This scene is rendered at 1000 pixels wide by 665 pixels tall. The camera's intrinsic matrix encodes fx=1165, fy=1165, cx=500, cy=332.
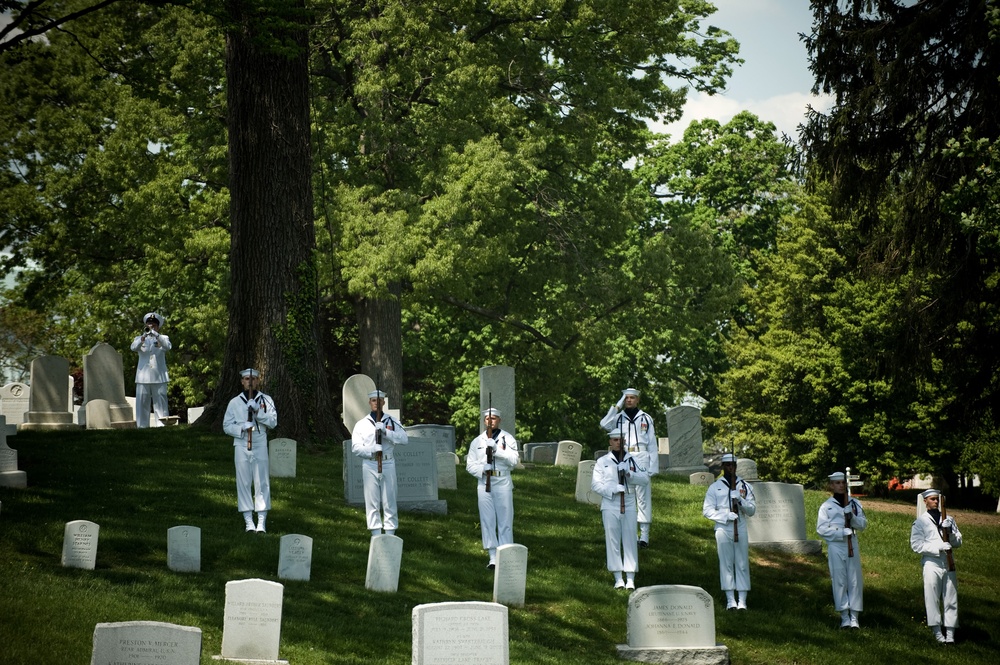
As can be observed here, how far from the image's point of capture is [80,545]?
13.0m

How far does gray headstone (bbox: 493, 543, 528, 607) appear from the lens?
44.8 ft

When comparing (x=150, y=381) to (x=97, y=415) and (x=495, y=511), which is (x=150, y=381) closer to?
(x=97, y=415)

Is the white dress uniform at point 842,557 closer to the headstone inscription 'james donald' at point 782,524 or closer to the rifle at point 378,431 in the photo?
the headstone inscription 'james donald' at point 782,524

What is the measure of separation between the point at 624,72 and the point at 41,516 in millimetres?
21302

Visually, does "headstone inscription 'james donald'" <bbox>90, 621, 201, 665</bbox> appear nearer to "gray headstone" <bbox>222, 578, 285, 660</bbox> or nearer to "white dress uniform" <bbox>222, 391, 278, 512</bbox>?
"gray headstone" <bbox>222, 578, 285, 660</bbox>

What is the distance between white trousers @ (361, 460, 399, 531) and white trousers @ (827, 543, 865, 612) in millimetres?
5820

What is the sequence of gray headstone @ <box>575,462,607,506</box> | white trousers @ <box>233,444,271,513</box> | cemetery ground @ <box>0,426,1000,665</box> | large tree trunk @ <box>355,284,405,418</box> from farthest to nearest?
large tree trunk @ <box>355,284,405,418</box> → gray headstone @ <box>575,462,607,506</box> → white trousers @ <box>233,444,271,513</box> → cemetery ground @ <box>0,426,1000,665</box>

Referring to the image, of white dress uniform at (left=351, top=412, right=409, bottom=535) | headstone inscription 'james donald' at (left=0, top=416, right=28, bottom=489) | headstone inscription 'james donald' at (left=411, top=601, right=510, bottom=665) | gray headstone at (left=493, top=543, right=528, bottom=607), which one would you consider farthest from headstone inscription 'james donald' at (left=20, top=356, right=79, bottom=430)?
headstone inscription 'james donald' at (left=411, top=601, right=510, bottom=665)

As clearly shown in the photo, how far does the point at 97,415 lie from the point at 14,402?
29.7 feet

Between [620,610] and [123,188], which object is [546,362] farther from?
[620,610]

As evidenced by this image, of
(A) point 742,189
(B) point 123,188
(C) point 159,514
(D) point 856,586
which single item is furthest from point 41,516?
(A) point 742,189

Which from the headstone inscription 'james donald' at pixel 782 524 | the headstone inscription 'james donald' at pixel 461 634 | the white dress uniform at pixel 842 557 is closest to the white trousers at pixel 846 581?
the white dress uniform at pixel 842 557

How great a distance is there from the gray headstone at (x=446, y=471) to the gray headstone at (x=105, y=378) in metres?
8.58

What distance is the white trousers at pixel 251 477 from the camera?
15664mm
